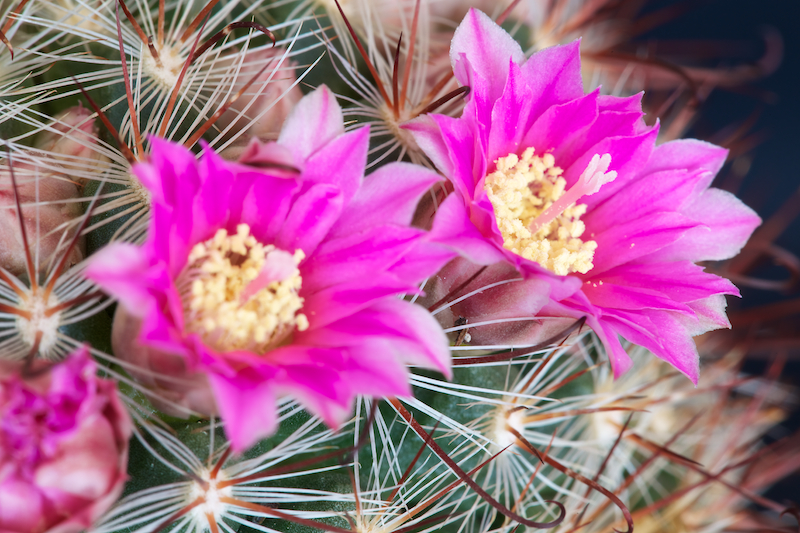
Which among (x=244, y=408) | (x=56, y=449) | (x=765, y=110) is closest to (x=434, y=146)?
(x=244, y=408)

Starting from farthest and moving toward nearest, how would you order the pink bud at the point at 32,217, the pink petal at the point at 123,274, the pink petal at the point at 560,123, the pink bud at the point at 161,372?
the pink petal at the point at 560,123
the pink bud at the point at 32,217
the pink bud at the point at 161,372
the pink petal at the point at 123,274

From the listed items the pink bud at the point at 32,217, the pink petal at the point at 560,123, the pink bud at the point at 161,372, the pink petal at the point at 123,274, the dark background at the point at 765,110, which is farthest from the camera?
the dark background at the point at 765,110

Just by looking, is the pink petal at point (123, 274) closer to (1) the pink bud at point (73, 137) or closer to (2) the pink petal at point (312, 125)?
(2) the pink petal at point (312, 125)

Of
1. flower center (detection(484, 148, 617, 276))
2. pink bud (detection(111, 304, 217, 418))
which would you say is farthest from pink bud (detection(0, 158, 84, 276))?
flower center (detection(484, 148, 617, 276))

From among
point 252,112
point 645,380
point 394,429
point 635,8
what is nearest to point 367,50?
point 252,112

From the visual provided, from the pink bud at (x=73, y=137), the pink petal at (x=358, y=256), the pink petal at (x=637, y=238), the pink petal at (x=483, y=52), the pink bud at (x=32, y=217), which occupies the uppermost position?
the pink bud at (x=73, y=137)

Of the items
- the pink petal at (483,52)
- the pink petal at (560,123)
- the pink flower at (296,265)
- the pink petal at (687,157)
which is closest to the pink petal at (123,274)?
the pink flower at (296,265)

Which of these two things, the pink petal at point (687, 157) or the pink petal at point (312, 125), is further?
the pink petal at point (687, 157)

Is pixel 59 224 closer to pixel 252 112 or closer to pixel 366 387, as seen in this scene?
pixel 252 112
